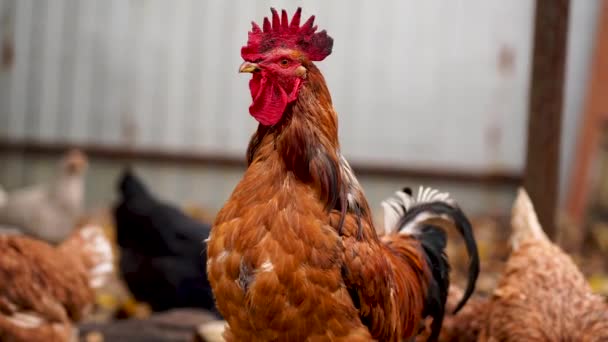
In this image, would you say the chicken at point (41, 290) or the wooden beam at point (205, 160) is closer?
the chicken at point (41, 290)

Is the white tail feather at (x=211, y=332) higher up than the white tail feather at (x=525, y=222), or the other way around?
the white tail feather at (x=525, y=222)

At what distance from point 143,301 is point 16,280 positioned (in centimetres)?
164

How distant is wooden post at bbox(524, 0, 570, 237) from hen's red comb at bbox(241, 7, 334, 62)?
5.33ft

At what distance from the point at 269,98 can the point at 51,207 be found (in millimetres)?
4984

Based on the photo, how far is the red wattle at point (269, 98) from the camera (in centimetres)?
244

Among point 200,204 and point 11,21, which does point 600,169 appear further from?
point 11,21

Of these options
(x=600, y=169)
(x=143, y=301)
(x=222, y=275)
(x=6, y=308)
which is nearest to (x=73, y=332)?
(x=6, y=308)

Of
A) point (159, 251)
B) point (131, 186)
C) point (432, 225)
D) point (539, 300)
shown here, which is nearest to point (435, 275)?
point (432, 225)

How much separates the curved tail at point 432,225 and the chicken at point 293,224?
72 cm

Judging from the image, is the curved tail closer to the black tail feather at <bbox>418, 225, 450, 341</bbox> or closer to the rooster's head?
the black tail feather at <bbox>418, 225, 450, 341</bbox>

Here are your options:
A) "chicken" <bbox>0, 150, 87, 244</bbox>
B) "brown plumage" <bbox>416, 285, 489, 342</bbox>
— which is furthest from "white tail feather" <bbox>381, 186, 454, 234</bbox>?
"chicken" <bbox>0, 150, 87, 244</bbox>

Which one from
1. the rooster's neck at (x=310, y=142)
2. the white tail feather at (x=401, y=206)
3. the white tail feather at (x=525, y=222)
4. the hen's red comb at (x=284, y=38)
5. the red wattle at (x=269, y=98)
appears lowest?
the white tail feather at (x=525, y=222)

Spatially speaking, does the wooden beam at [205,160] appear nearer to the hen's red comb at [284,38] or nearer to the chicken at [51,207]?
the chicken at [51,207]

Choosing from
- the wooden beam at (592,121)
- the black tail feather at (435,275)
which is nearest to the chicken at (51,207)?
the black tail feather at (435,275)
